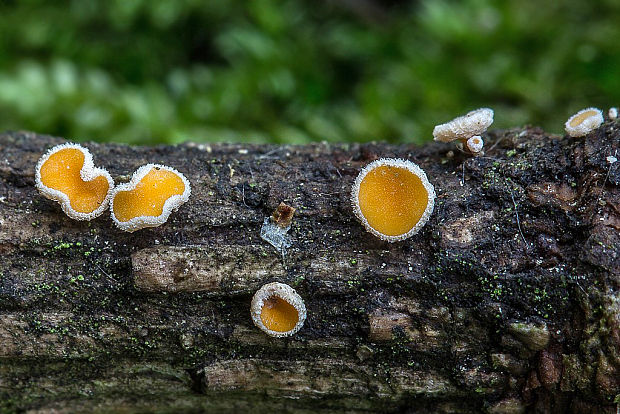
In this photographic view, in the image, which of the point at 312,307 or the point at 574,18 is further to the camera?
the point at 574,18

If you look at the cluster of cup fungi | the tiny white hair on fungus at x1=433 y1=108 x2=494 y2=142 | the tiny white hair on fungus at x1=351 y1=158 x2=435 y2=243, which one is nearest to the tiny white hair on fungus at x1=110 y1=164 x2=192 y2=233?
the cluster of cup fungi

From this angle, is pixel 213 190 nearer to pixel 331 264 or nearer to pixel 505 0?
pixel 331 264

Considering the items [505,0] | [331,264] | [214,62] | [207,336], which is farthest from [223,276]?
[505,0]

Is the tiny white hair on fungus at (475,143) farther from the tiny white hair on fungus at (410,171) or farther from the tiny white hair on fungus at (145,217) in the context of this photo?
the tiny white hair on fungus at (145,217)

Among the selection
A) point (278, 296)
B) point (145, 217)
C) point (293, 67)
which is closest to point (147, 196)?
point (145, 217)

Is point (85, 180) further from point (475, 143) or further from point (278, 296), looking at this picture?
point (475, 143)

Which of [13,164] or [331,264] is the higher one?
[13,164]

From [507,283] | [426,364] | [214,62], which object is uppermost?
[214,62]
